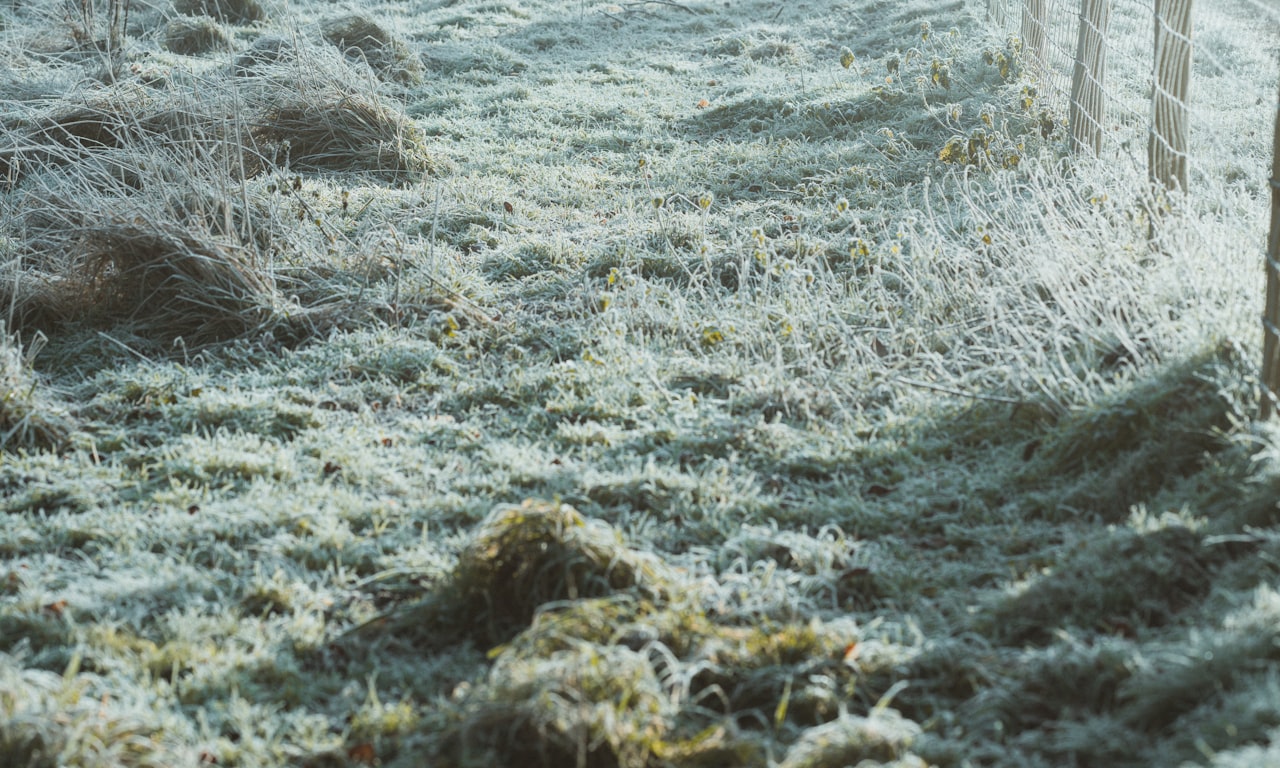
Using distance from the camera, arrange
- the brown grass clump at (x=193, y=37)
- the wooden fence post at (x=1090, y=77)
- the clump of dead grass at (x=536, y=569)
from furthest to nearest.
Answer: the brown grass clump at (x=193, y=37), the wooden fence post at (x=1090, y=77), the clump of dead grass at (x=536, y=569)

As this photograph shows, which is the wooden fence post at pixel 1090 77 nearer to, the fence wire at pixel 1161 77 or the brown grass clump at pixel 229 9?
the fence wire at pixel 1161 77

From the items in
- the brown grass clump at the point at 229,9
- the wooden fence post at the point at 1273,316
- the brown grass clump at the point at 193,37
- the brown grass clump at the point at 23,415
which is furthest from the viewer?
the brown grass clump at the point at 229,9

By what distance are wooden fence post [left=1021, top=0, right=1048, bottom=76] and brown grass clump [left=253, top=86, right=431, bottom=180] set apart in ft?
14.3

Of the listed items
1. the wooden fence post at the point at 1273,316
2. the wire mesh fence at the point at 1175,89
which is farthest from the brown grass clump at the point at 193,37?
the wooden fence post at the point at 1273,316

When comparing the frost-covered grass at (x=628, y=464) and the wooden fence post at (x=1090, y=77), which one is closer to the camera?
the frost-covered grass at (x=628, y=464)

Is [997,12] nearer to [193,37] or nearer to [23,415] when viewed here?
[193,37]

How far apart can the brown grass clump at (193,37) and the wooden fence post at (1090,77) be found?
26.5 feet

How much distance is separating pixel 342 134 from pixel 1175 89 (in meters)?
5.28

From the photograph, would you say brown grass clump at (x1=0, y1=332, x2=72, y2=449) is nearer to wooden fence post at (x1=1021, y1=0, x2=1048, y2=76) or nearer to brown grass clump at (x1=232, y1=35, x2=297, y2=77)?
brown grass clump at (x1=232, y1=35, x2=297, y2=77)

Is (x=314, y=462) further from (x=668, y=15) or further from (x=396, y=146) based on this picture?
(x=668, y=15)

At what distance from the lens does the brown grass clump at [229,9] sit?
12359 millimetres

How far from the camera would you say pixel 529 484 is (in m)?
3.78

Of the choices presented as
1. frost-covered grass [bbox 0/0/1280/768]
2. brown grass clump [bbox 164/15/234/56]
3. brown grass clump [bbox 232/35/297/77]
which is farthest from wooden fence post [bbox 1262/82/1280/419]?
brown grass clump [bbox 164/15/234/56]

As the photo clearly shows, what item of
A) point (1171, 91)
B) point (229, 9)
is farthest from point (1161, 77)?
point (229, 9)
